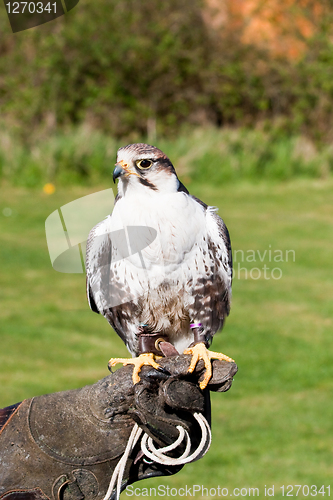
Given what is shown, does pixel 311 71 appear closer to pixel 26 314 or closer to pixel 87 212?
pixel 26 314

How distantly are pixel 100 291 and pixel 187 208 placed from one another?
0.55 m

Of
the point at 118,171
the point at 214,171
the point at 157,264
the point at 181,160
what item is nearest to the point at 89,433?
the point at 157,264

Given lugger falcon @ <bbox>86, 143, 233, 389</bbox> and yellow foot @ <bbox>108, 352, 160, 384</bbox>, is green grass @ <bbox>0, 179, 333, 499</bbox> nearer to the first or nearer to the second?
lugger falcon @ <bbox>86, 143, 233, 389</bbox>

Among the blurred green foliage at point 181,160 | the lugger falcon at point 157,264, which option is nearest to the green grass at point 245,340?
the blurred green foliage at point 181,160

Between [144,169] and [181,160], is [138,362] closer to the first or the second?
[144,169]

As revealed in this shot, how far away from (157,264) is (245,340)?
6.07 meters

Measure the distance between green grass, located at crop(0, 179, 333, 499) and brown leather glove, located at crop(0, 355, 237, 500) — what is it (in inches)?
130

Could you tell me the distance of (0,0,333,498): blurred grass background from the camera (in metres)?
5.82

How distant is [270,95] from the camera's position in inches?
552

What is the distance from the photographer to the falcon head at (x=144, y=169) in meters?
1.86

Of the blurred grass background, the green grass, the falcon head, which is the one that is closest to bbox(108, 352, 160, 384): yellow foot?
the falcon head

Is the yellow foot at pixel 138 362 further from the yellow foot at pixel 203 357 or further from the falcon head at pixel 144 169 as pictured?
the falcon head at pixel 144 169

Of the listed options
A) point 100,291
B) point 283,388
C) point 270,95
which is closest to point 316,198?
point 270,95

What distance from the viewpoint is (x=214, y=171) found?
557 cm
